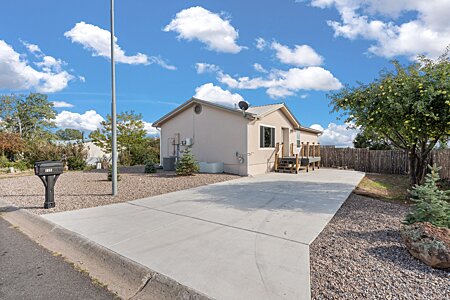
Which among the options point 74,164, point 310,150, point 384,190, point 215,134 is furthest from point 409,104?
point 74,164

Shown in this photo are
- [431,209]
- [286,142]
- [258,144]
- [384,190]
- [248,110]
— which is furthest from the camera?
[286,142]

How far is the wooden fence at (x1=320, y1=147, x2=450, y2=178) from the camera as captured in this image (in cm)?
1448

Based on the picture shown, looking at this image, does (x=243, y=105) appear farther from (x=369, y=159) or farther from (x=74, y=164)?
(x=74, y=164)

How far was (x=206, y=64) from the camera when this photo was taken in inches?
537

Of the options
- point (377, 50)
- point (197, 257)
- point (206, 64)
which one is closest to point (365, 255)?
point (197, 257)

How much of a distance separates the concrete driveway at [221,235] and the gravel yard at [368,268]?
0.67 feet

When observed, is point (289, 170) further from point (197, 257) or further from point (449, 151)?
point (197, 257)

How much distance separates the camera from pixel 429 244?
2.87 metres

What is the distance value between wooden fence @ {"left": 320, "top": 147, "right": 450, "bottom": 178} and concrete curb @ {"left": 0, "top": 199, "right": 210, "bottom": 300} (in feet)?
48.5

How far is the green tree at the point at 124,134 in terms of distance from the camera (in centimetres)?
2095

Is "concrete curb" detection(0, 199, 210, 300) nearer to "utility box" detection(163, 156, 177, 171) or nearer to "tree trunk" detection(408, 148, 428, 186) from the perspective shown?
"tree trunk" detection(408, 148, 428, 186)

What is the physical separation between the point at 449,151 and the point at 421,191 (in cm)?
1138

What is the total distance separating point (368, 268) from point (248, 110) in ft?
39.2

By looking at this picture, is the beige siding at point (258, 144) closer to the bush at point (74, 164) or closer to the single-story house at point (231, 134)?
the single-story house at point (231, 134)
